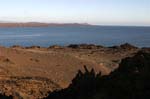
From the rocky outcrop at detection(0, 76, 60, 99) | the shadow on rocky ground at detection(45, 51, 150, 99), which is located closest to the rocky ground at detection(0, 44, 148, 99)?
the rocky outcrop at detection(0, 76, 60, 99)

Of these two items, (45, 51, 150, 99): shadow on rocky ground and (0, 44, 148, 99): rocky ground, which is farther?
(0, 44, 148, 99): rocky ground

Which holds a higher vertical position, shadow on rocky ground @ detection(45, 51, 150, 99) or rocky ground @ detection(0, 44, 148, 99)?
shadow on rocky ground @ detection(45, 51, 150, 99)

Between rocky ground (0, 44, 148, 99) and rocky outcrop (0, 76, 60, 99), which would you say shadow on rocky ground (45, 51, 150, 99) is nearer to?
rocky outcrop (0, 76, 60, 99)

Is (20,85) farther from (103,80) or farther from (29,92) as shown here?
(103,80)

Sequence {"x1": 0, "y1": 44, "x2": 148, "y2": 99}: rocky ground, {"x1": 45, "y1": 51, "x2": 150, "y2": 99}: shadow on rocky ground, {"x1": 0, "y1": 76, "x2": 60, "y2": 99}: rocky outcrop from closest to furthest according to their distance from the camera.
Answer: {"x1": 45, "y1": 51, "x2": 150, "y2": 99}: shadow on rocky ground, {"x1": 0, "y1": 76, "x2": 60, "y2": 99}: rocky outcrop, {"x1": 0, "y1": 44, "x2": 148, "y2": 99}: rocky ground

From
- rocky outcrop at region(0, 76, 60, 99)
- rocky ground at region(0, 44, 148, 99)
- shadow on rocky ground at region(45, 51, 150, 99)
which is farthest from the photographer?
rocky ground at region(0, 44, 148, 99)

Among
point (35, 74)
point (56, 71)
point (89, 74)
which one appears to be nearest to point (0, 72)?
point (35, 74)

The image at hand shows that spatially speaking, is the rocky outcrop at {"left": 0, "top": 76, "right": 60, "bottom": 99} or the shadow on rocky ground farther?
the rocky outcrop at {"left": 0, "top": 76, "right": 60, "bottom": 99}

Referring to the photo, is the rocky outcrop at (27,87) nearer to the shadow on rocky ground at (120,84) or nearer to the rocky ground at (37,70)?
the rocky ground at (37,70)

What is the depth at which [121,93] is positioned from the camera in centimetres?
1388

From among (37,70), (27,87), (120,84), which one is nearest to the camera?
(120,84)

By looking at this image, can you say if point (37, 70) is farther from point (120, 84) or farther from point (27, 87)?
point (120, 84)

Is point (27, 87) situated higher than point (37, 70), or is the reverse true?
point (27, 87)

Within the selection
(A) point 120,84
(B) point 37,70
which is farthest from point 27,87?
(A) point 120,84
